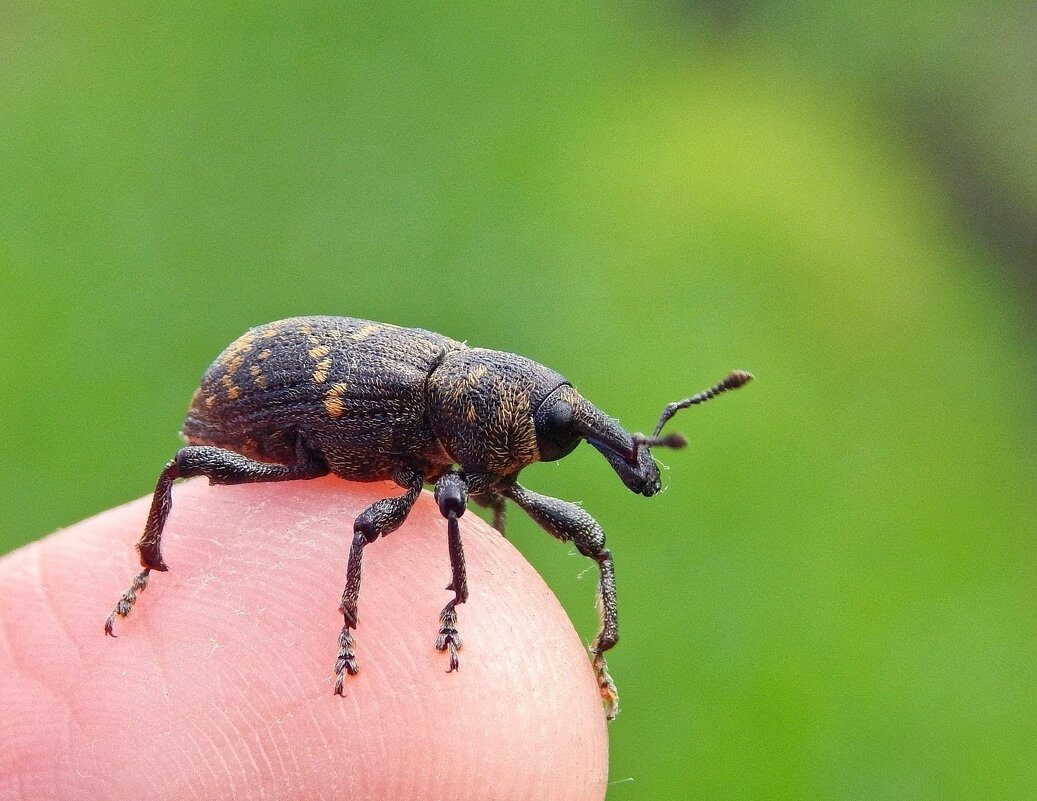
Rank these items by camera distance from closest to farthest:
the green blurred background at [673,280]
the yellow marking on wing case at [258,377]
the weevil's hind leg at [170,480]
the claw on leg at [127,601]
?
1. the claw on leg at [127,601]
2. the weevil's hind leg at [170,480]
3. the yellow marking on wing case at [258,377]
4. the green blurred background at [673,280]

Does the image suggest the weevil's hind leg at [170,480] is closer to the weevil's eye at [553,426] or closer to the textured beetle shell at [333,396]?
the textured beetle shell at [333,396]

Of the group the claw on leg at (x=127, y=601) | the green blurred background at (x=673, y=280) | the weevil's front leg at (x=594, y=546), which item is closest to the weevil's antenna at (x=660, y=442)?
the weevil's front leg at (x=594, y=546)

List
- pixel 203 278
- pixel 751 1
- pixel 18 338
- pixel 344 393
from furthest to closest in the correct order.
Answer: pixel 751 1 → pixel 203 278 → pixel 18 338 → pixel 344 393

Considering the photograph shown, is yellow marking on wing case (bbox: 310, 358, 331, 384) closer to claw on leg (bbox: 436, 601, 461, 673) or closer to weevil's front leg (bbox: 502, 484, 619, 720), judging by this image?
weevil's front leg (bbox: 502, 484, 619, 720)

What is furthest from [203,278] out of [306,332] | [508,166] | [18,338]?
[306,332]

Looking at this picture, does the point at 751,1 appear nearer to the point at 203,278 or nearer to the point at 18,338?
the point at 203,278

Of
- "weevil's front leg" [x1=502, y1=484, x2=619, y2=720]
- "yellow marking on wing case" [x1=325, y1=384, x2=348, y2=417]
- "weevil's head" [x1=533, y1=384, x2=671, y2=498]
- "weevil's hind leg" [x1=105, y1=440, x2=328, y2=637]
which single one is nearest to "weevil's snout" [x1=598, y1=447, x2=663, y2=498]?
"weevil's head" [x1=533, y1=384, x2=671, y2=498]

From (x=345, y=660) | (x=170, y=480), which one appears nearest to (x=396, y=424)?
(x=170, y=480)

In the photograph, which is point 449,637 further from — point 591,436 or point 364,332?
point 364,332
